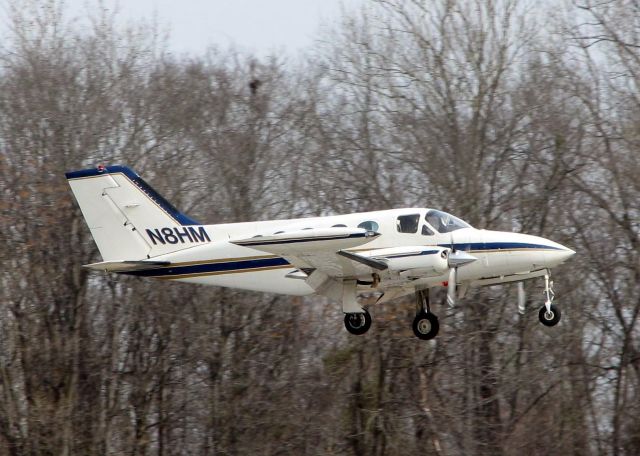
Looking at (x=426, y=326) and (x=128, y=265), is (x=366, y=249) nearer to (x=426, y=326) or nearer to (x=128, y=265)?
(x=426, y=326)

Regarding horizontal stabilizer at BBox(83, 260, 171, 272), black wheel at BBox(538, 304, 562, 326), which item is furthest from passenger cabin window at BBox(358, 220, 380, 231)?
horizontal stabilizer at BBox(83, 260, 171, 272)

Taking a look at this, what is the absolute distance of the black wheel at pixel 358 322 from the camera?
20.1m

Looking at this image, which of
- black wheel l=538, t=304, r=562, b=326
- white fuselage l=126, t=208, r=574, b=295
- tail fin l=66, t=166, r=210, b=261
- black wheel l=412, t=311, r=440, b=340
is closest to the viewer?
black wheel l=538, t=304, r=562, b=326

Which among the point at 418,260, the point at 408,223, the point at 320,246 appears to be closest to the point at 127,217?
the point at 320,246

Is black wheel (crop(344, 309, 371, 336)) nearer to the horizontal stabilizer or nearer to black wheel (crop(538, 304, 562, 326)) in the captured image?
black wheel (crop(538, 304, 562, 326))

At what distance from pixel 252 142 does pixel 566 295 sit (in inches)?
334

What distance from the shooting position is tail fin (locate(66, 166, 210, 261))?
70.2 ft

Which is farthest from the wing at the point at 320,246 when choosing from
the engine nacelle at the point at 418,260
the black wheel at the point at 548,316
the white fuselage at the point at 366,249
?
the black wheel at the point at 548,316

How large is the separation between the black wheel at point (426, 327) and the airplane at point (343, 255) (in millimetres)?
16

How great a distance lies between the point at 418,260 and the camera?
1902cm

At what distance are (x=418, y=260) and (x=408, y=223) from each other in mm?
838

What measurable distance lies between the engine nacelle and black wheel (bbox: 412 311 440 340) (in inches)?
41.8

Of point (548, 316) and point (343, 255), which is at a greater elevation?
point (343, 255)

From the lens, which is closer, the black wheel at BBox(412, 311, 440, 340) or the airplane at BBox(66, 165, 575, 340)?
the airplane at BBox(66, 165, 575, 340)
